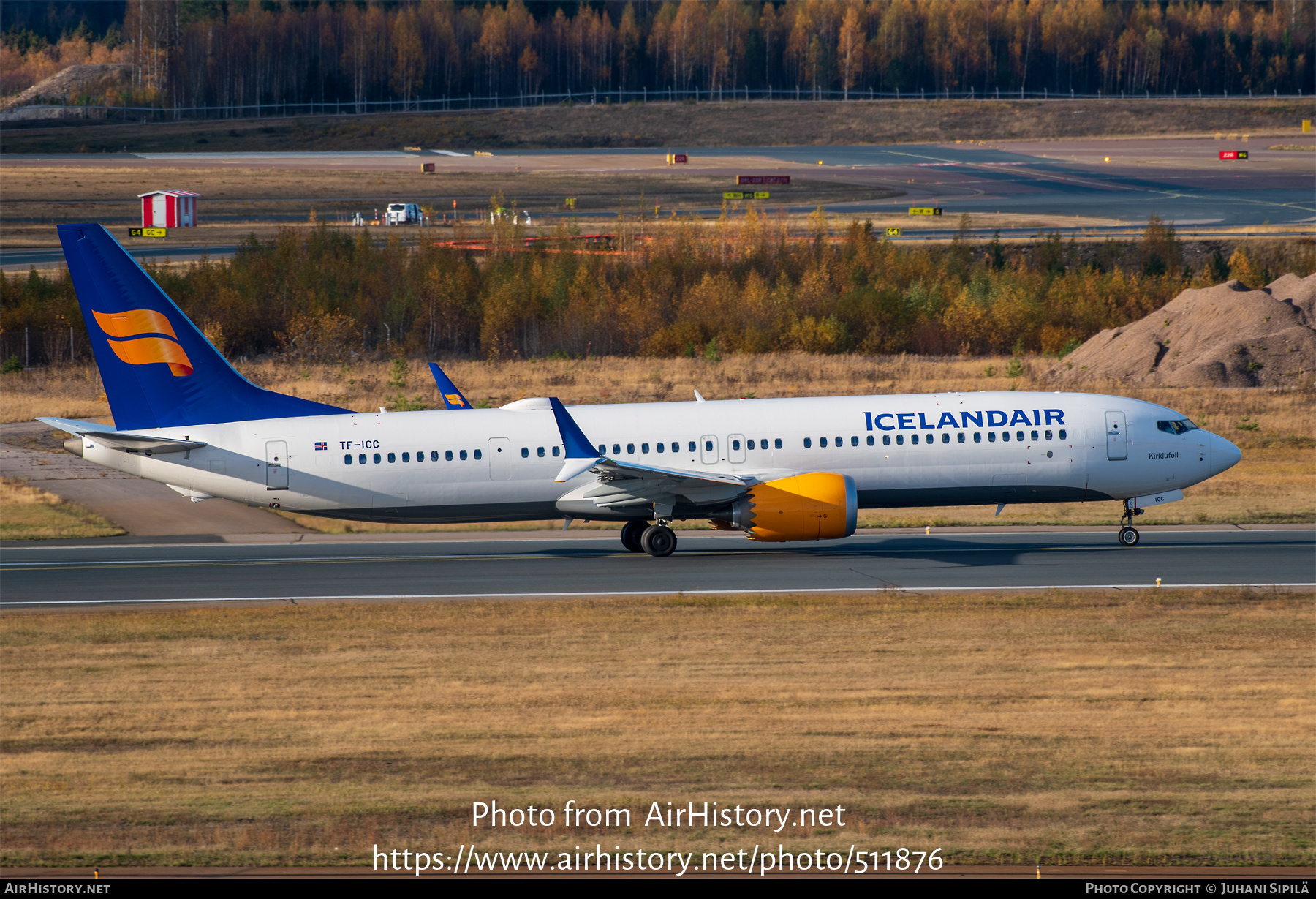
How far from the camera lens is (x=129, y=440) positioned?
112 feet

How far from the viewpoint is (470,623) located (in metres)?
29.1

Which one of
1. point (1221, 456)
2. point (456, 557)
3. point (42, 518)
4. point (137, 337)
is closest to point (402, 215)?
point (42, 518)

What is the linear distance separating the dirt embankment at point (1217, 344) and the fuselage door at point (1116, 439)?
33623mm

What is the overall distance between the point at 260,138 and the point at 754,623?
518 ft

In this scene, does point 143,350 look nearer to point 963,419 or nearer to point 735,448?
point 735,448

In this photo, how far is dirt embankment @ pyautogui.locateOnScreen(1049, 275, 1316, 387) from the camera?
68.8 meters

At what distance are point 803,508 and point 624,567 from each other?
4896mm

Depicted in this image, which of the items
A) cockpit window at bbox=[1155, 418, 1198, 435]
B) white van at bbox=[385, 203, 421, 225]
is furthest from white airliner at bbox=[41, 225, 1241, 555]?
white van at bbox=[385, 203, 421, 225]

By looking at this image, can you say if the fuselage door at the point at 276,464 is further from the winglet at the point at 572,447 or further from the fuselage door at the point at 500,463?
the winglet at the point at 572,447

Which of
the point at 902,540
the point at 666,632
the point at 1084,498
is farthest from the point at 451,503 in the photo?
the point at 1084,498

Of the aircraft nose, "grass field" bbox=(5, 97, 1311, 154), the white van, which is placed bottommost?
the aircraft nose

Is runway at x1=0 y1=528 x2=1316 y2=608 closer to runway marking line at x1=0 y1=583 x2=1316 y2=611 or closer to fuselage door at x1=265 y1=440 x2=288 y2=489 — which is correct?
runway marking line at x1=0 y1=583 x2=1316 y2=611

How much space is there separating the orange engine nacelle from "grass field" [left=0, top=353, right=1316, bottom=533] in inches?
322

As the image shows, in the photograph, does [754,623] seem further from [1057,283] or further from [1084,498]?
[1057,283]
